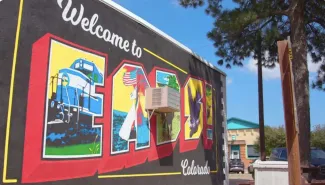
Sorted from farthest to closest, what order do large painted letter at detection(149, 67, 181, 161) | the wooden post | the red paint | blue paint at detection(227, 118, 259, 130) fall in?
1. blue paint at detection(227, 118, 259, 130)
2. large painted letter at detection(149, 67, 181, 161)
3. the red paint
4. the wooden post

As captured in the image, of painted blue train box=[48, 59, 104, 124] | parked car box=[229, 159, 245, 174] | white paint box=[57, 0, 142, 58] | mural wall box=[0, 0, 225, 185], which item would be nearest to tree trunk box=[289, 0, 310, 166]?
mural wall box=[0, 0, 225, 185]

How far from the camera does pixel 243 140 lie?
40.2 m

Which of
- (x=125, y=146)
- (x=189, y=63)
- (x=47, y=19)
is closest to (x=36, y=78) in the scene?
(x=47, y=19)

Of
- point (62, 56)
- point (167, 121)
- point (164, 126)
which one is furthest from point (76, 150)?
point (167, 121)

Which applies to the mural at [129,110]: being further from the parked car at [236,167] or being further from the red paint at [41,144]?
the parked car at [236,167]

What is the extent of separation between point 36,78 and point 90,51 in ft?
4.55

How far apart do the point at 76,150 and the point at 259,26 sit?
9156mm

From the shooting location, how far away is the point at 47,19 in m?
5.51

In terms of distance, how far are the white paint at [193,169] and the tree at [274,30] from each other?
293 centimetres

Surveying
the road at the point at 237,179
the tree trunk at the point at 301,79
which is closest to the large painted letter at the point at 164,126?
the tree trunk at the point at 301,79

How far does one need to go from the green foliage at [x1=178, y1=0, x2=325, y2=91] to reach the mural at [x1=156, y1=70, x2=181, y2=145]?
12.0 feet

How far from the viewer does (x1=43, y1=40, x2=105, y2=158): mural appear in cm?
550

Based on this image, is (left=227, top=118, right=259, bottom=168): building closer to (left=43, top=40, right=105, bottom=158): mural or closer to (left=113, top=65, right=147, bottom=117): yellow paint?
(left=113, top=65, right=147, bottom=117): yellow paint

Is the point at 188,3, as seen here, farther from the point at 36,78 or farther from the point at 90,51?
the point at 36,78
